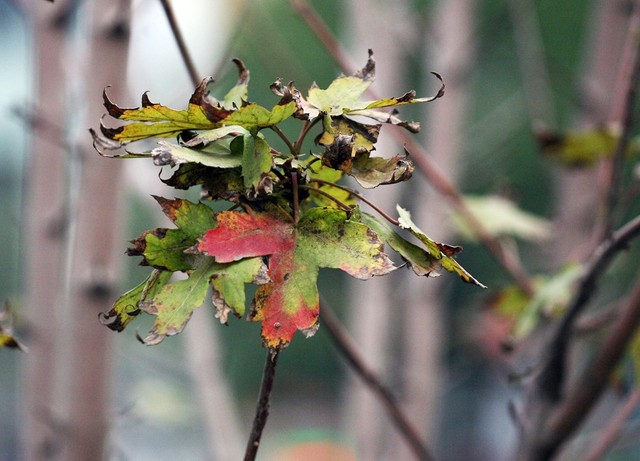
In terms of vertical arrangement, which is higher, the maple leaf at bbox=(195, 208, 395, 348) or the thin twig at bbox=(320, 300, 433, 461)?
the maple leaf at bbox=(195, 208, 395, 348)

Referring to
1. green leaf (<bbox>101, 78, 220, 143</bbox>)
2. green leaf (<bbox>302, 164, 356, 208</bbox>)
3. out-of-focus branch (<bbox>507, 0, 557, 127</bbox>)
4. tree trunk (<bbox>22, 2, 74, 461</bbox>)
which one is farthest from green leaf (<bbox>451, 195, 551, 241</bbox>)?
green leaf (<bbox>101, 78, 220, 143</bbox>)

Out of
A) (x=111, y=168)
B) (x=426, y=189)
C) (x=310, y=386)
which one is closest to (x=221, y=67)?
(x=111, y=168)

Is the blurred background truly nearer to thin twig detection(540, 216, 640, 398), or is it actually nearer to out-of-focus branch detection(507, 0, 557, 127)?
out-of-focus branch detection(507, 0, 557, 127)

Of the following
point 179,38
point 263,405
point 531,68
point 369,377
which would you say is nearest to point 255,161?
point 263,405

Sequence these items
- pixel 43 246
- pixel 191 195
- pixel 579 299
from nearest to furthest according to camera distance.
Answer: pixel 579 299, pixel 43 246, pixel 191 195

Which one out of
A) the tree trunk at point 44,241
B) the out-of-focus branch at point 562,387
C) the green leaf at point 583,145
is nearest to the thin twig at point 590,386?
the out-of-focus branch at point 562,387

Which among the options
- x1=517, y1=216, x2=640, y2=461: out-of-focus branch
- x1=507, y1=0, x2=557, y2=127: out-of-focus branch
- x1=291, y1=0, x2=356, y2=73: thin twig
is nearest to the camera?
x1=517, y1=216, x2=640, y2=461: out-of-focus branch

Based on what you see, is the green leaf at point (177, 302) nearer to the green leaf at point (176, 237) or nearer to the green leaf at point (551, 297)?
the green leaf at point (176, 237)

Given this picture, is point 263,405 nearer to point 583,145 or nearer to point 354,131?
point 354,131
